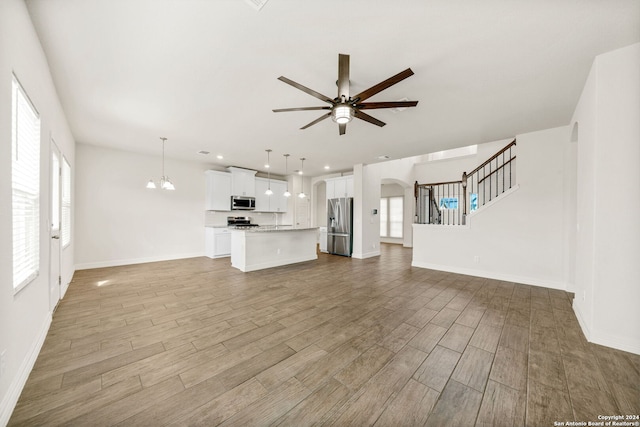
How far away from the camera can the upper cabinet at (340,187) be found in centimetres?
730

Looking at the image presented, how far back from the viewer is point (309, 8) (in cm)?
174

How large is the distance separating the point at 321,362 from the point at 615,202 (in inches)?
126

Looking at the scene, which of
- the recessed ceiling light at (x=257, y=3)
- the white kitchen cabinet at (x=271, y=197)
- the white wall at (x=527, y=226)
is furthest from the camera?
the white kitchen cabinet at (x=271, y=197)

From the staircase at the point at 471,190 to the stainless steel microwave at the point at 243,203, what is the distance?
5050 mm

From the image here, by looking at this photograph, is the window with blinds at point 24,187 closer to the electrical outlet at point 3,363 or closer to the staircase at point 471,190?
the electrical outlet at point 3,363

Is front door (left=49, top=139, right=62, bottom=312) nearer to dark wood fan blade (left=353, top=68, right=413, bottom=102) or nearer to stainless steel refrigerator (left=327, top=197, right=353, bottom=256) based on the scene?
dark wood fan blade (left=353, top=68, right=413, bottom=102)

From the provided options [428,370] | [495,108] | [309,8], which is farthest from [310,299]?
[495,108]

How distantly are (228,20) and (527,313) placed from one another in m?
4.62

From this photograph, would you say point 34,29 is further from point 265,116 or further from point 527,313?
point 527,313

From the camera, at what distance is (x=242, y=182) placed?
7562 mm

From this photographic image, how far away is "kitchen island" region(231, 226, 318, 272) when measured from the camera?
520 cm

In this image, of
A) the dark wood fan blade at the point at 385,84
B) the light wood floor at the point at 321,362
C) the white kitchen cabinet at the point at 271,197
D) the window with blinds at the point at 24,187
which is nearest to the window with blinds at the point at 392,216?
the white kitchen cabinet at the point at 271,197

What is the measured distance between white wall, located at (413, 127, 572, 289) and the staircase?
325 mm

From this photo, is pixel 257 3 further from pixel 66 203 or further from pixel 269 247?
pixel 66 203
